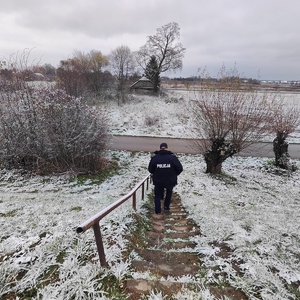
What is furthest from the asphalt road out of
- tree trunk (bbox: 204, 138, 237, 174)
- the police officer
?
the police officer

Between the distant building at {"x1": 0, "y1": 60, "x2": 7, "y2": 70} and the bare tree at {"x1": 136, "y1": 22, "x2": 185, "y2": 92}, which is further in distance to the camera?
the bare tree at {"x1": 136, "y1": 22, "x2": 185, "y2": 92}

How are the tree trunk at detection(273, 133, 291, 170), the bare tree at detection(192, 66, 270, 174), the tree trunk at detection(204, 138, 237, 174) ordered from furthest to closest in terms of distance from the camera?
the tree trunk at detection(273, 133, 291, 170)
the tree trunk at detection(204, 138, 237, 174)
the bare tree at detection(192, 66, 270, 174)

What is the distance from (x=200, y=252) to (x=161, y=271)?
A: 1.05 m

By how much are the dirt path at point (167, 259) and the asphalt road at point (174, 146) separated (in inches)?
458

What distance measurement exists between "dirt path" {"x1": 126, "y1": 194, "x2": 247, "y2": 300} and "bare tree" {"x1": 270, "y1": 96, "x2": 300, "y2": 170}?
30.8 ft

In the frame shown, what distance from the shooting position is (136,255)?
3822mm

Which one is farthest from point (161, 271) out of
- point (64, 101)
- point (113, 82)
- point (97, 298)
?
point (113, 82)

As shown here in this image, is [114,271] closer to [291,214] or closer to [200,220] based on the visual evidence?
[200,220]

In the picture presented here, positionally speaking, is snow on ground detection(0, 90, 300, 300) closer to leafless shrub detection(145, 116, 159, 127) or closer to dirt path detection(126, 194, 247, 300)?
dirt path detection(126, 194, 247, 300)

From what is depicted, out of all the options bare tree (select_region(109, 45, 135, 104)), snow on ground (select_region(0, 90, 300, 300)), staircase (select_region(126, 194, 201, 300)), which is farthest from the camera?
bare tree (select_region(109, 45, 135, 104))

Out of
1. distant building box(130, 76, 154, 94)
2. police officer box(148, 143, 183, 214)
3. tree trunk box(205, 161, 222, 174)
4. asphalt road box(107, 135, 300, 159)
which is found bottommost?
asphalt road box(107, 135, 300, 159)

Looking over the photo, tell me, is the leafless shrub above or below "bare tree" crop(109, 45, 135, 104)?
below

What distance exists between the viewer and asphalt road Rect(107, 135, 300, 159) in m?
17.2

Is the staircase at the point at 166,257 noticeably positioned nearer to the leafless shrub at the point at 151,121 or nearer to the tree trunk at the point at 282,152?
the tree trunk at the point at 282,152
